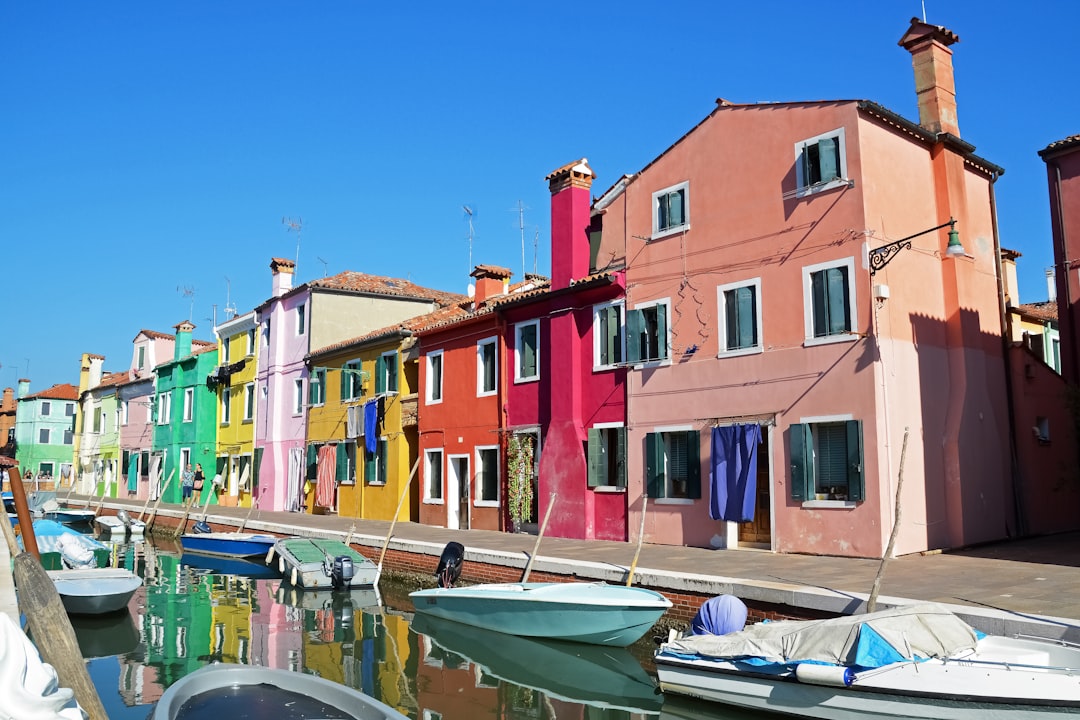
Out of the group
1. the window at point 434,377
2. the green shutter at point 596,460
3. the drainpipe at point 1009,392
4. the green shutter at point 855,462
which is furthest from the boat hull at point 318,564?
the drainpipe at point 1009,392

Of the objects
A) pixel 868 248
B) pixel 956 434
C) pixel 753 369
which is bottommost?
pixel 956 434

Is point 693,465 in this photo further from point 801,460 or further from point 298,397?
point 298,397

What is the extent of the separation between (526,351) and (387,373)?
298 inches

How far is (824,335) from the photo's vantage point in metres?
16.6

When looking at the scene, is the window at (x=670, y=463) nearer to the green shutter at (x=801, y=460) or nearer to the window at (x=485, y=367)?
the green shutter at (x=801, y=460)

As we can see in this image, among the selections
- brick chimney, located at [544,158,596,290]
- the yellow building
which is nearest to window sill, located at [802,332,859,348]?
brick chimney, located at [544,158,596,290]

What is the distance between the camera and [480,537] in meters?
21.7

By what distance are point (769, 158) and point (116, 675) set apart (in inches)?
579

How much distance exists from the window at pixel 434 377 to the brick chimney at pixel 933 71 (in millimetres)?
14873

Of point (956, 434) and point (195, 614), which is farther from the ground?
point (956, 434)

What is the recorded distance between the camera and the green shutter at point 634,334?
66.0 ft

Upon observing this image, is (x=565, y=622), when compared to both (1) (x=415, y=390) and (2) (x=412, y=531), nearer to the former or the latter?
(2) (x=412, y=531)

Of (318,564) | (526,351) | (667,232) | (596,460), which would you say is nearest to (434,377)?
(526,351)

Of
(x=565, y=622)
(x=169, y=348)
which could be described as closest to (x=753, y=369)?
(x=565, y=622)
